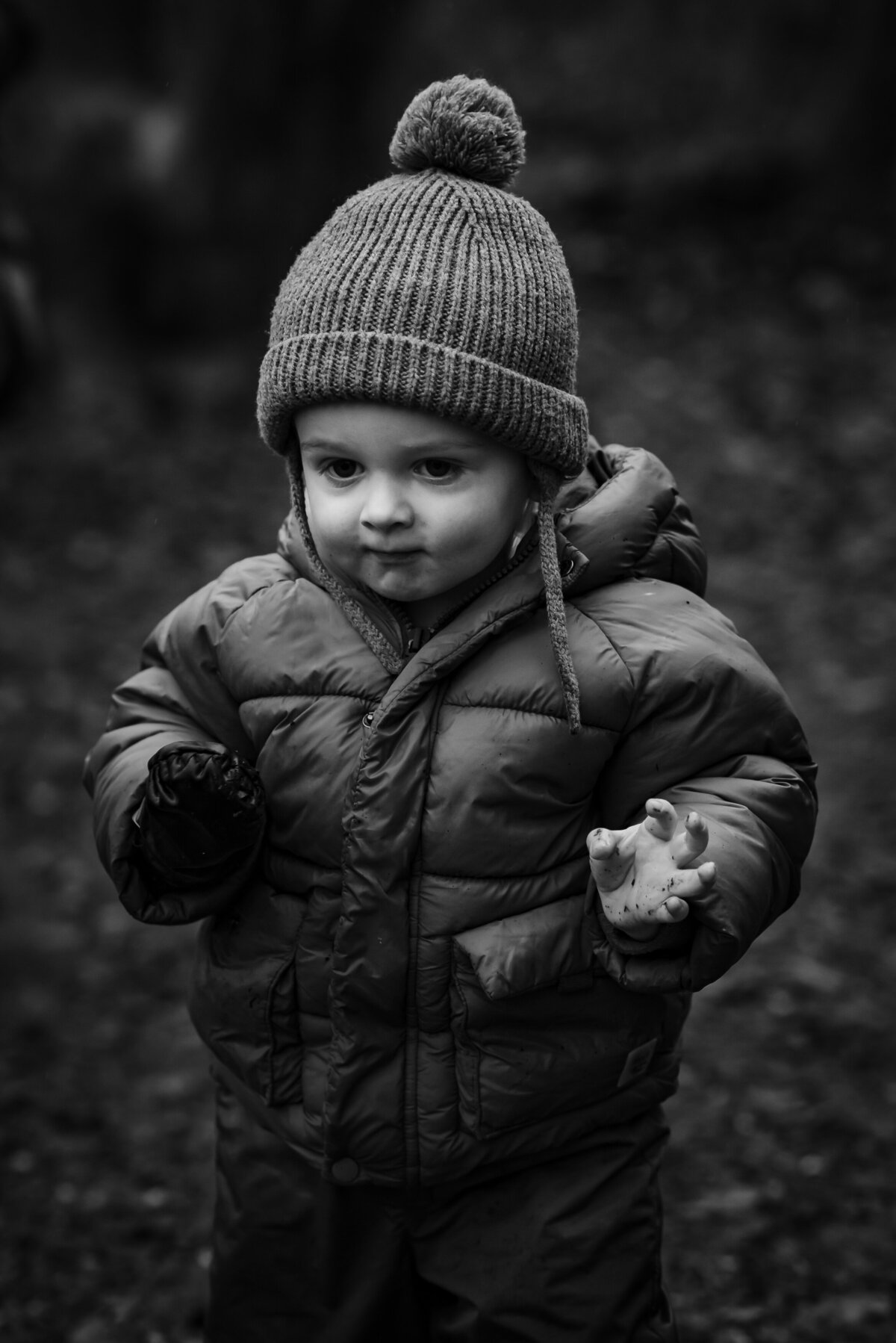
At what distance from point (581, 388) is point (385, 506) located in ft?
19.2

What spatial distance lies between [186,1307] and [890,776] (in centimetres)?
334

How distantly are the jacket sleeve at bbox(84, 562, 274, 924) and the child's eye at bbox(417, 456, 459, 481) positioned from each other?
0.49 meters

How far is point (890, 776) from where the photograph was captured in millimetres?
5570

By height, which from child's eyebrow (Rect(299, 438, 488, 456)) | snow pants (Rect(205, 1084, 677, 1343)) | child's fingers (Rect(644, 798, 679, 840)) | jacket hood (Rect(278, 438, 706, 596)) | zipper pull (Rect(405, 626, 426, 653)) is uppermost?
child's eyebrow (Rect(299, 438, 488, 456))

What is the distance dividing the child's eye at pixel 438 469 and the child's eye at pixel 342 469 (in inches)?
4.3

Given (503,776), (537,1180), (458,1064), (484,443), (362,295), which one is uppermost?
(362,295)

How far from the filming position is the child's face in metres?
2.25

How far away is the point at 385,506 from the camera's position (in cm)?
223

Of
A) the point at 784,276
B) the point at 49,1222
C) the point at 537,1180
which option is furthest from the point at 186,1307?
the point at 784,276

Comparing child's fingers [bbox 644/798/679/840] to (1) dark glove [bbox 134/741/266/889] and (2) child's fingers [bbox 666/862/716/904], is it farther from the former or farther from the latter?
(1) dark glove [bbox 134/741/266/889]

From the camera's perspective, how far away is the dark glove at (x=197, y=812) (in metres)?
2.31

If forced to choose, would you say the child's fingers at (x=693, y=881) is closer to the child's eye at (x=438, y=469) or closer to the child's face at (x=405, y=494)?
the child's face at (x=405, y=494)

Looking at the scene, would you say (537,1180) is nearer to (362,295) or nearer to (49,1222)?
(362,295)

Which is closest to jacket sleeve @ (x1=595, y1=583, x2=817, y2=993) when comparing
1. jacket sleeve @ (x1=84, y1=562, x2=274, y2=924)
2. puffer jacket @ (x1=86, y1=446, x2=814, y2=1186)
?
puffer jacket @ (x1=86, y1=446, x2=814, y2=1186)
